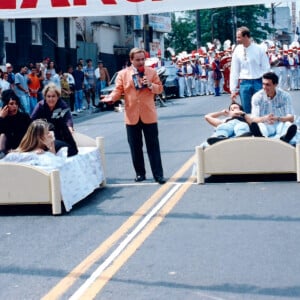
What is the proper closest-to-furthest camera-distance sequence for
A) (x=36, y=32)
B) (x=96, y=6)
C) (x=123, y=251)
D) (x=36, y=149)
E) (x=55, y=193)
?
(x=123, y=251)
(x=96, y=6)
(x=55, y=193)
(x=36, y=149)
(x=36, y=32)

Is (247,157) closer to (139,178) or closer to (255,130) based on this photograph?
(255,130)

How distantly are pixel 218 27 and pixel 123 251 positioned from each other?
249ft

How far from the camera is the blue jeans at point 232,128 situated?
1198 centimetres

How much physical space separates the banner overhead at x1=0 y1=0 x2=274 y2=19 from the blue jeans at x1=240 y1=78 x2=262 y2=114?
15.7 ft

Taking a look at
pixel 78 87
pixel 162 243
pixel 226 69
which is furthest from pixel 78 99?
pixel 162 243

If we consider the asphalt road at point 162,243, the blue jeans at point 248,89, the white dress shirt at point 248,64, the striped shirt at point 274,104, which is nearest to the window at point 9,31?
the white dress shirt at point 248,64

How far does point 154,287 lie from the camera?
6.43m

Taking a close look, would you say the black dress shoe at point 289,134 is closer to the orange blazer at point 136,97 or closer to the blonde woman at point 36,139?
the orange blazer at point 136,97

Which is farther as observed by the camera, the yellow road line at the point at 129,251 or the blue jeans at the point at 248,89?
the blue jeans at the point at 248,89

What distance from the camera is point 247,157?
36.5 ft

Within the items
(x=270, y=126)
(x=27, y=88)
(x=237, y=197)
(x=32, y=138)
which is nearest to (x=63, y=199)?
(x=32, y=138)

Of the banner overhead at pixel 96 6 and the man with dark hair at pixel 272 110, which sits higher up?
the banner overhead at pixel 96 6

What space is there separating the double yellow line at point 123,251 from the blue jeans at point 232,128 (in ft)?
Answer: 3.97

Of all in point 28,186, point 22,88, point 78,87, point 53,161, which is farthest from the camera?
point 78,87
